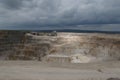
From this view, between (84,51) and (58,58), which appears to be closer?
(58,58)

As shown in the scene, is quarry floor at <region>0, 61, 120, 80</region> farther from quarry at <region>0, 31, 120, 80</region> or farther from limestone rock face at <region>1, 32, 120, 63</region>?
limestone rock face at <region>1, 32, 120, 63</region>

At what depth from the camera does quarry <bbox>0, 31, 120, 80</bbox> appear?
10789mm

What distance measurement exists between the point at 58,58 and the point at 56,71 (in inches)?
354

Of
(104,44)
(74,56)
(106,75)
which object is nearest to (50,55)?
(74,56)

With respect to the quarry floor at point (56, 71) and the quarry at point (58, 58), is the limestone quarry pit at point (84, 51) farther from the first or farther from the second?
the quarry floor at point (56, 71)

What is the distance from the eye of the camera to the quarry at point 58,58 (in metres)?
10.8

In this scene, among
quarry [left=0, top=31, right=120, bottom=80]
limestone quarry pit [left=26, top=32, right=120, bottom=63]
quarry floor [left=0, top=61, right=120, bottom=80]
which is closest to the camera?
quarry floor [left=0, top=61, right=120, bottom=80]

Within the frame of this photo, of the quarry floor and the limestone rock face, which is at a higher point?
the quarry floor

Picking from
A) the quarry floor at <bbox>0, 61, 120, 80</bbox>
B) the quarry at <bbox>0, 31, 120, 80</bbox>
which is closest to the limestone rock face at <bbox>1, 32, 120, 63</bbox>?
the quarry at <bbox>0, 31, 120, 80</bbox>

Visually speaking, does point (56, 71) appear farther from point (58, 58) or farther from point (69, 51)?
point (69, 51)

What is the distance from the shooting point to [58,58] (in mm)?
20484

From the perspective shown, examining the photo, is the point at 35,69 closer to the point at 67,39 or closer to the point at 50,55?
the point at 50,55

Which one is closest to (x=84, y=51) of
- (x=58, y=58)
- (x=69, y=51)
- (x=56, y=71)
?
(x=69, y=51)

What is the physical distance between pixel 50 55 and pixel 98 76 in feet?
36.8
